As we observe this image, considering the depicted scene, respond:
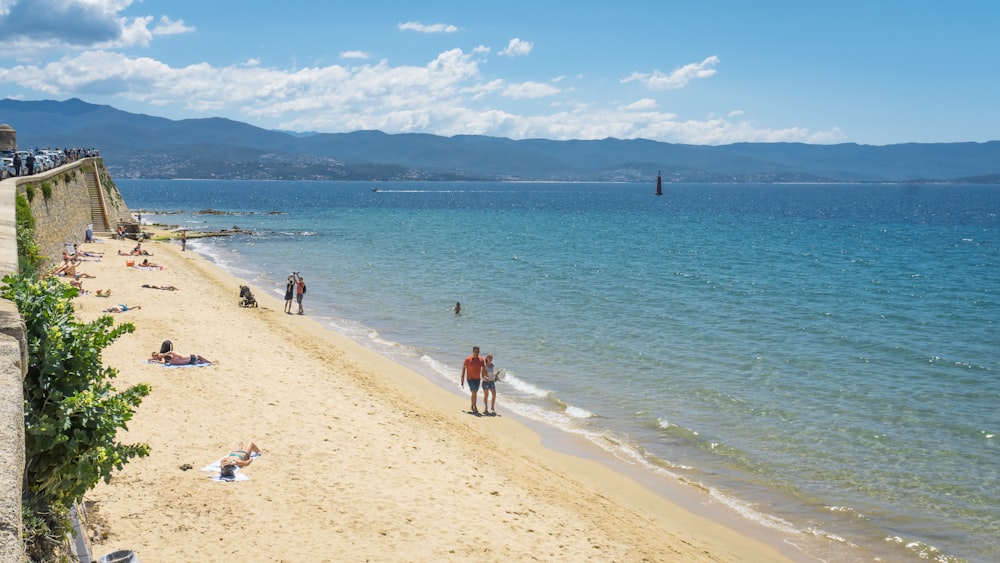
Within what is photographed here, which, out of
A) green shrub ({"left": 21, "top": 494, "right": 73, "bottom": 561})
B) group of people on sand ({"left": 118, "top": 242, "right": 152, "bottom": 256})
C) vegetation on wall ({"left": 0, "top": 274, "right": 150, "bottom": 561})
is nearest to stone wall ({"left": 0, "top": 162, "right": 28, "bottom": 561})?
vegetation on wall ({"left": 0, "top": 274, "right": 150, "bottom": 561})

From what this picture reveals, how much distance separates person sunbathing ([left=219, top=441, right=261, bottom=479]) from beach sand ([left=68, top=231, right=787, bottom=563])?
23cm

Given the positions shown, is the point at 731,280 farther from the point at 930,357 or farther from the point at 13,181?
A: the point at 13,181

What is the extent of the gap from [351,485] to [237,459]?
1.81m

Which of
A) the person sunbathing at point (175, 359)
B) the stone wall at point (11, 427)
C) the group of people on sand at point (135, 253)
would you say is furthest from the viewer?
the group of people on sand at point (135, 253)

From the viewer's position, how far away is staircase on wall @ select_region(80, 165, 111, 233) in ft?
157

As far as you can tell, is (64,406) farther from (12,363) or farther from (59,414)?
(12,363)

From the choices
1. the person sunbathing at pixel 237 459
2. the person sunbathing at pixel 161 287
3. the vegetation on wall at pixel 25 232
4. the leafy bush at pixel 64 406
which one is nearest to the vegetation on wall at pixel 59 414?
the leafy bush at pixel 64 406

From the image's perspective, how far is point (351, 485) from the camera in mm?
11836

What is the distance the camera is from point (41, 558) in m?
5.65

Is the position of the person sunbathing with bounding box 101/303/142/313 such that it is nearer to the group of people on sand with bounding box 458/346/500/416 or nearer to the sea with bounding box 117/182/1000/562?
the sea with bounding box 117/182/1000/562

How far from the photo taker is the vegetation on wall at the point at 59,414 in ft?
18.3

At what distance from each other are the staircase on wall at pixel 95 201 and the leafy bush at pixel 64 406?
46180mm

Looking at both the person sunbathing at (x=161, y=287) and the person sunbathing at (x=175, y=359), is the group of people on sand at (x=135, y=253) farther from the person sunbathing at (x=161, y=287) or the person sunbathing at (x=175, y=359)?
the person sunbathing at (x=175, y=359)

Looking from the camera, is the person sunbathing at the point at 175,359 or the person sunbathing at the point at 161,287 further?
the person sunbathing at the point at 161,287
